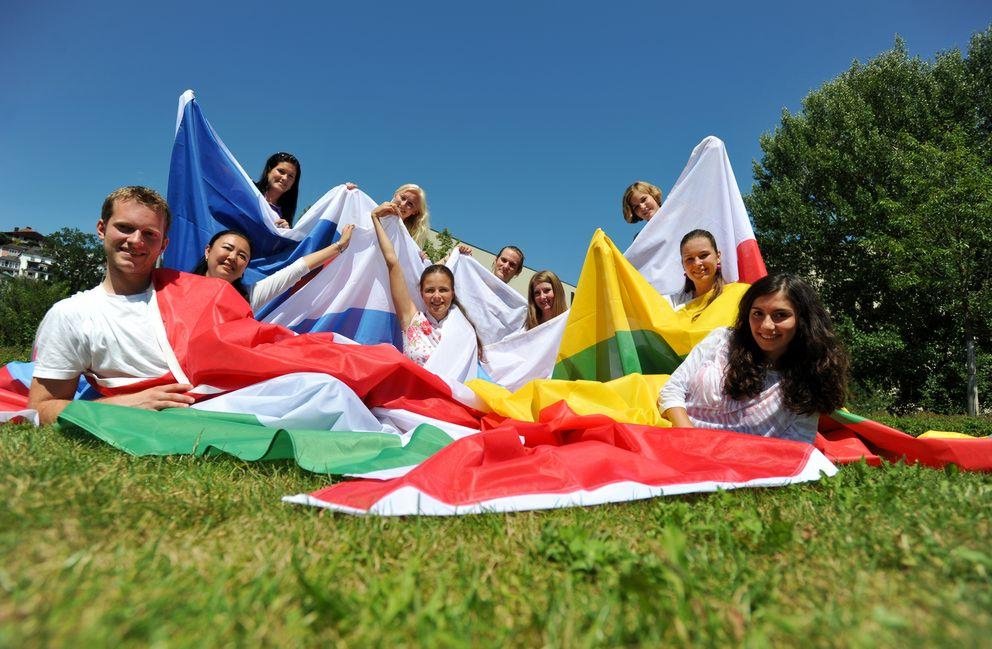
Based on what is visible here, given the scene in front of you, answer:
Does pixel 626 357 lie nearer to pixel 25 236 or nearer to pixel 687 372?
pixel 687 372

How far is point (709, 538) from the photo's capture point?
1851mm

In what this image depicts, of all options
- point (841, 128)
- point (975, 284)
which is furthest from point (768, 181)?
point (975, 284)

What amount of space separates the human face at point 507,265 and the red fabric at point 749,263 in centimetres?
246

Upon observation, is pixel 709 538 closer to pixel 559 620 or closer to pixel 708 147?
pixel 559 620

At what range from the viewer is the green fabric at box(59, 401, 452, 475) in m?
2.61

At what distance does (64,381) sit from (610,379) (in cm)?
365

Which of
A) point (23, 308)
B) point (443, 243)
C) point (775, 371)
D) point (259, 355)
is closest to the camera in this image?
point (775, 371)

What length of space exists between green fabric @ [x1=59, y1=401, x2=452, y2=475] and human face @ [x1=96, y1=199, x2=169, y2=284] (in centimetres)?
101

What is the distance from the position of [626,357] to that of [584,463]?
2.00m

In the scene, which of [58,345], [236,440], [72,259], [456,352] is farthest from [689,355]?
[72,259]

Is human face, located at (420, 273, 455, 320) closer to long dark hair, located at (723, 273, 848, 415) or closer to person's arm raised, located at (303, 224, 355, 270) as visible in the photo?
person's arm raised, located at (303, 224, 355, 270)

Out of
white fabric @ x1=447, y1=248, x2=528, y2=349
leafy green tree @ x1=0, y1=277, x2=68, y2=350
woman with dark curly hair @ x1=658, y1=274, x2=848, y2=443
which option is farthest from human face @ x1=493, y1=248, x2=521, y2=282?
leafy green tree @ x1=0, y1=277, x2=68, y2=350

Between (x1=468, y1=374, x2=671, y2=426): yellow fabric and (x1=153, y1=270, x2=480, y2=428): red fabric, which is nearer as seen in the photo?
(x1=153, y1=270, x2=480, y2=428): red fabric

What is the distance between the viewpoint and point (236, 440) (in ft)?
9.05
